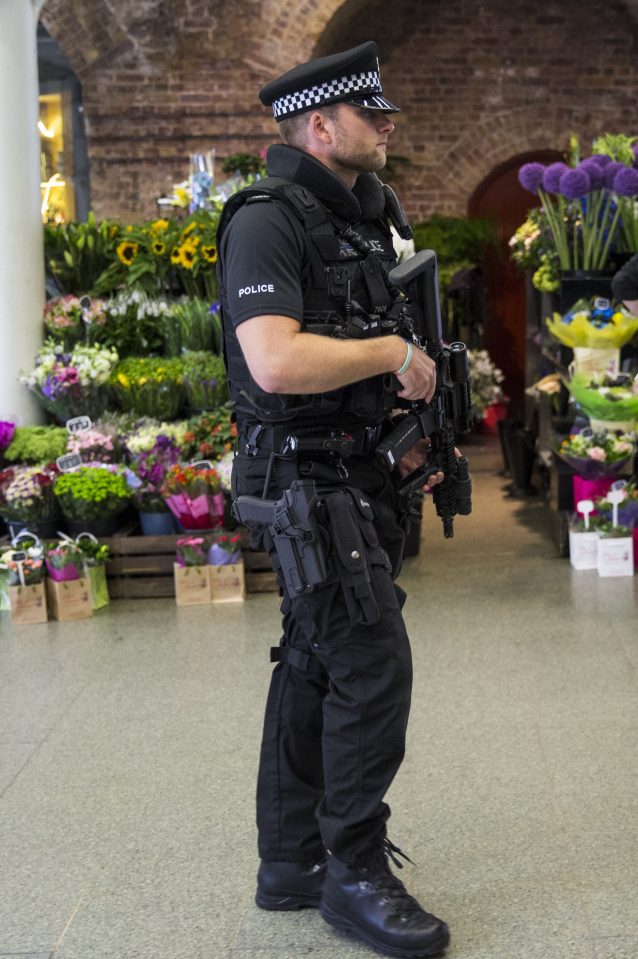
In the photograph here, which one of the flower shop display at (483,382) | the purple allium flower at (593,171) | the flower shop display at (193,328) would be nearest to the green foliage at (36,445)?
the flower shop display at (193,328)

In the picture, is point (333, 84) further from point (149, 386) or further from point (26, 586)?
point (149, 386)

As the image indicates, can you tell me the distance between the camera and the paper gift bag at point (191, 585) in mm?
5531

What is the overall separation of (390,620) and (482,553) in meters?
3.93

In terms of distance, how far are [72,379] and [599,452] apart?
2.50m

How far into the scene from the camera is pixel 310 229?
2.49 meters

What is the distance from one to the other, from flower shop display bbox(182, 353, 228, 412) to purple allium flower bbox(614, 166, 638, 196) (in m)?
2.06

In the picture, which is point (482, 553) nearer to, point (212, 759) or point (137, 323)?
point (137, 323)

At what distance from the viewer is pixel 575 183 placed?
6.09 meters

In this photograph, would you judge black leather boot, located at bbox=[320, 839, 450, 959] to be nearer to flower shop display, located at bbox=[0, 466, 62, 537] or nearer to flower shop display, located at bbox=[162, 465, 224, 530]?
flower shop display, located at bbox=[162, 465, 224, 530]

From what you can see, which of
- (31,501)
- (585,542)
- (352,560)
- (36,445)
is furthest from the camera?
(36,445)

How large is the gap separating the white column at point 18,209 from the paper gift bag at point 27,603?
1.18 meters

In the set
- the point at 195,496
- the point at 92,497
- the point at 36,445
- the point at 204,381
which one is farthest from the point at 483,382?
the point at 92,497

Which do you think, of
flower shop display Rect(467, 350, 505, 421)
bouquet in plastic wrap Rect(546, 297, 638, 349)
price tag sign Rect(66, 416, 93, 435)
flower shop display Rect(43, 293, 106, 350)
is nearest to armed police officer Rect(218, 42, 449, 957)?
bouquet in plastic wrap Rect(546, 297, 638, 349)

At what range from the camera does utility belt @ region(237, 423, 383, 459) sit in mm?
2545
